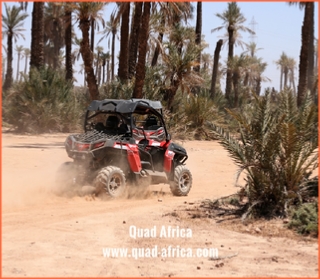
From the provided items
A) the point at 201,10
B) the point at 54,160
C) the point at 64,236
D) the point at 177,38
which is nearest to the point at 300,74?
the point at 177,38

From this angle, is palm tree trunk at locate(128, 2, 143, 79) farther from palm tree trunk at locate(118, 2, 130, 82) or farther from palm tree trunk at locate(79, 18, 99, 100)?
palm tree trunk at locate(79, 18, 99, 100)

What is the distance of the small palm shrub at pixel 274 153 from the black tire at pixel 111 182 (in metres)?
2.08

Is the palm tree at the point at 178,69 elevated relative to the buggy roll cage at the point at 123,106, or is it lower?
elevated

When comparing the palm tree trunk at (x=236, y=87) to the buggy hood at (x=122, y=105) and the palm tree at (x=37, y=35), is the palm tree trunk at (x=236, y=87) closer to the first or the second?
the palm tree at (x=37, y=35)

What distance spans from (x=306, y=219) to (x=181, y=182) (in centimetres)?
390

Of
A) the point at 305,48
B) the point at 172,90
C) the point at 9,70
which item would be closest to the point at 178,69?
the point at 172,90

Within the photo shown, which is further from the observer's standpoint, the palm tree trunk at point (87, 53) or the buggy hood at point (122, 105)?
the palm tree trunk at point (87, 53)

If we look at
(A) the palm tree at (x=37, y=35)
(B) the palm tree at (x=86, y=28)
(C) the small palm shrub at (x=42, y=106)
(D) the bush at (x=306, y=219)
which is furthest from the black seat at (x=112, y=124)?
(A) the palm tree at (x=37, y=35)

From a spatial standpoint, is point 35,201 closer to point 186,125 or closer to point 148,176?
point 148,176

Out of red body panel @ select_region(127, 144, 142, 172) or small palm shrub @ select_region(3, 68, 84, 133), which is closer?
red body panel @ select_region(127, 144, 142, 172)

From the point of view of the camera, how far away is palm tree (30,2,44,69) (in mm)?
26219

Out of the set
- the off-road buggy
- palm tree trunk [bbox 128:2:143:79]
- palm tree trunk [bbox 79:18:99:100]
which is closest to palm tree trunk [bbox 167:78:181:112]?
palm tree trunk [bbox 128:2:143:79]

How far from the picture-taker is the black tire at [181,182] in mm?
10914

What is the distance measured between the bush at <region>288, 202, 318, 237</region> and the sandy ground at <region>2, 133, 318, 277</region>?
0.40m
